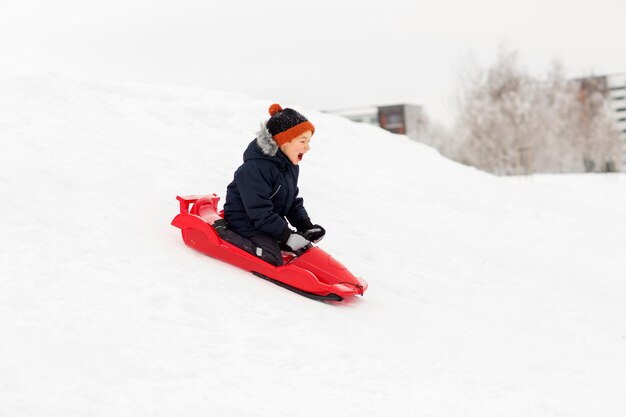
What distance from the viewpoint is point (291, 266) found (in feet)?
16.9

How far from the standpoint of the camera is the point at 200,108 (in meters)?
11.7

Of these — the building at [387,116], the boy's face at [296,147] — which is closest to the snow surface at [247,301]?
the boy's face at [296,147]

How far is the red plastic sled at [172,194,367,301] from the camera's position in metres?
5.12

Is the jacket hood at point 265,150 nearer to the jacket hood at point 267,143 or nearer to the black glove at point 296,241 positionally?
the jacket hood at point 267,143

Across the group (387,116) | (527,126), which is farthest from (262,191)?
(387,116)

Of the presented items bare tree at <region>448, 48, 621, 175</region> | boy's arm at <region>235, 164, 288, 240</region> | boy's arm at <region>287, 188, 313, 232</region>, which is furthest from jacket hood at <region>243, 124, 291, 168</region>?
bare tree at <region>448, 48, 621, 175</region>

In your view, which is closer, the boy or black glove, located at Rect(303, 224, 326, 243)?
the boy

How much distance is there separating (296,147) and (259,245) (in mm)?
804

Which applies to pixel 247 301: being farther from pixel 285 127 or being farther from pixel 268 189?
pixel 285 127

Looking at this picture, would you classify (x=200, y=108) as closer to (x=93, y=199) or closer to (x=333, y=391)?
(x=93, y=199)

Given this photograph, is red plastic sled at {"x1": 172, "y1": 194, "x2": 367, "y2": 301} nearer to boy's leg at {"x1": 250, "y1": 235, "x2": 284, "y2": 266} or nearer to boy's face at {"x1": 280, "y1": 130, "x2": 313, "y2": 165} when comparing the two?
boy's leg at {"x1": 250, "y1": 235, "x2": 284, "y2": 266}

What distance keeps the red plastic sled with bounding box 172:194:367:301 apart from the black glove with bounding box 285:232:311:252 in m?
0.13

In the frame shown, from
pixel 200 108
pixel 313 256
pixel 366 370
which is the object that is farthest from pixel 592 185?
pixel 366 370

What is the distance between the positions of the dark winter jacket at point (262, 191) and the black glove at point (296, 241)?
37 millimetres
